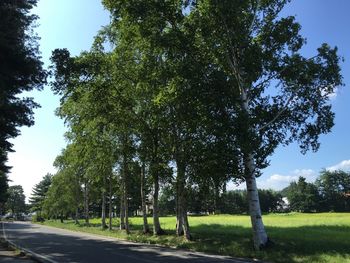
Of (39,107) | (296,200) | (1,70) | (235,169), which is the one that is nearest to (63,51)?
(39,107)

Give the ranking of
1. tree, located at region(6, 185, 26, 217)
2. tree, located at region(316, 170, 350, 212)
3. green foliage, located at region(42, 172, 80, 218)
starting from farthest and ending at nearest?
tree, located at region(6, 185, 26, 217) < tree, located at region(316, 170, 350, 212) < green foliage, located at region(42, 172, 80, 218)

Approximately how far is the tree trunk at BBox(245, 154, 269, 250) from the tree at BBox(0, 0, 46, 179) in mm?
11378

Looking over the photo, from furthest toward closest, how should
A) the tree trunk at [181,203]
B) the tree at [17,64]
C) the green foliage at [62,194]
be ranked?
the green foliage at [62,194], the tree trunk at [181,203], the tree at [17,64]

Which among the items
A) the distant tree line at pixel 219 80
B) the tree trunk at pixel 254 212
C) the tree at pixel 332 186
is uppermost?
the tree at pixel 332 186

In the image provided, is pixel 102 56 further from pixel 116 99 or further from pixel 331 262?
pixel 331 262

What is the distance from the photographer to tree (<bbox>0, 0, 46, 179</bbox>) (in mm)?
19875

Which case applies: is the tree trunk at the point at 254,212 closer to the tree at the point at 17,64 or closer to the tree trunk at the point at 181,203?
the tree trunk at the point at 181,203

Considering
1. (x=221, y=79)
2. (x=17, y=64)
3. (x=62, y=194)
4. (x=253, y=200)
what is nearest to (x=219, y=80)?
(x=221, y=79)

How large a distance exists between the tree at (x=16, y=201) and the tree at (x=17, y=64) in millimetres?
149266

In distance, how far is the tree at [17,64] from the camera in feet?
65.2

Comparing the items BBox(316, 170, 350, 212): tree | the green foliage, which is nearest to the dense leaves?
the green foliage

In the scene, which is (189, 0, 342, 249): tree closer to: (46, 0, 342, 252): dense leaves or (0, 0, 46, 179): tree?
(46, 0, 342, 252): dense leaves

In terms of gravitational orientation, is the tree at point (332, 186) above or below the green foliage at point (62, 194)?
above

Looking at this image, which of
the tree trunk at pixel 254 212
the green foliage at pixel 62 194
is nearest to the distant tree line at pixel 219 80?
the tree trunk at pixel 254 212
